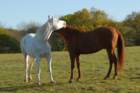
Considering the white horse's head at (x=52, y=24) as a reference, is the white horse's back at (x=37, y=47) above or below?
below

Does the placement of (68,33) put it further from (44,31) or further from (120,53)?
(120,53)

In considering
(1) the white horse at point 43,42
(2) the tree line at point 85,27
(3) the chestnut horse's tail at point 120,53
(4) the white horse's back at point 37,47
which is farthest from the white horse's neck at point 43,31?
(2) the tree line at point 85,27

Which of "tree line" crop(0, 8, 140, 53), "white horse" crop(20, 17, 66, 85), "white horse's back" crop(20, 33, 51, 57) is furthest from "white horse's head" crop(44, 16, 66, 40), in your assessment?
"tree line" crop(0, 8, 140, 53)

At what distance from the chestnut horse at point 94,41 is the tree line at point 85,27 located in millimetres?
19945

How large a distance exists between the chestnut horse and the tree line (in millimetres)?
19945

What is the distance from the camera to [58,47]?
43000mm

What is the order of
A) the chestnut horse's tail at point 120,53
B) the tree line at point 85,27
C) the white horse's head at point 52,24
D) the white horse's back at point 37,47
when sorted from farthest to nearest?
the tree line at point 85,27, the chestnut horse's tail at point 120,53, the white horse's back at point 37,47, the white horse's head at point 52,24

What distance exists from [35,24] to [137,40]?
16.5 metres

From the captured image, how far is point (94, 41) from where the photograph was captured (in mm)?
13820

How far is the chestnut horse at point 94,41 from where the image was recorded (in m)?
13.7

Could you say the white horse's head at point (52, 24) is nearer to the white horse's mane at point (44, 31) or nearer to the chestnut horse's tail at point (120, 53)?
the white horse's mane at point (44, 31)

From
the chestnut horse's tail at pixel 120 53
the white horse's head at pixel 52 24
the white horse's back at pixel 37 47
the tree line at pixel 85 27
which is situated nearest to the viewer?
the white horse's head at pixel 52 24

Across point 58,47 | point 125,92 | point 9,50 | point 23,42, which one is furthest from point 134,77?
point 9,50

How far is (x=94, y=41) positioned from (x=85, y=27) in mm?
32251
